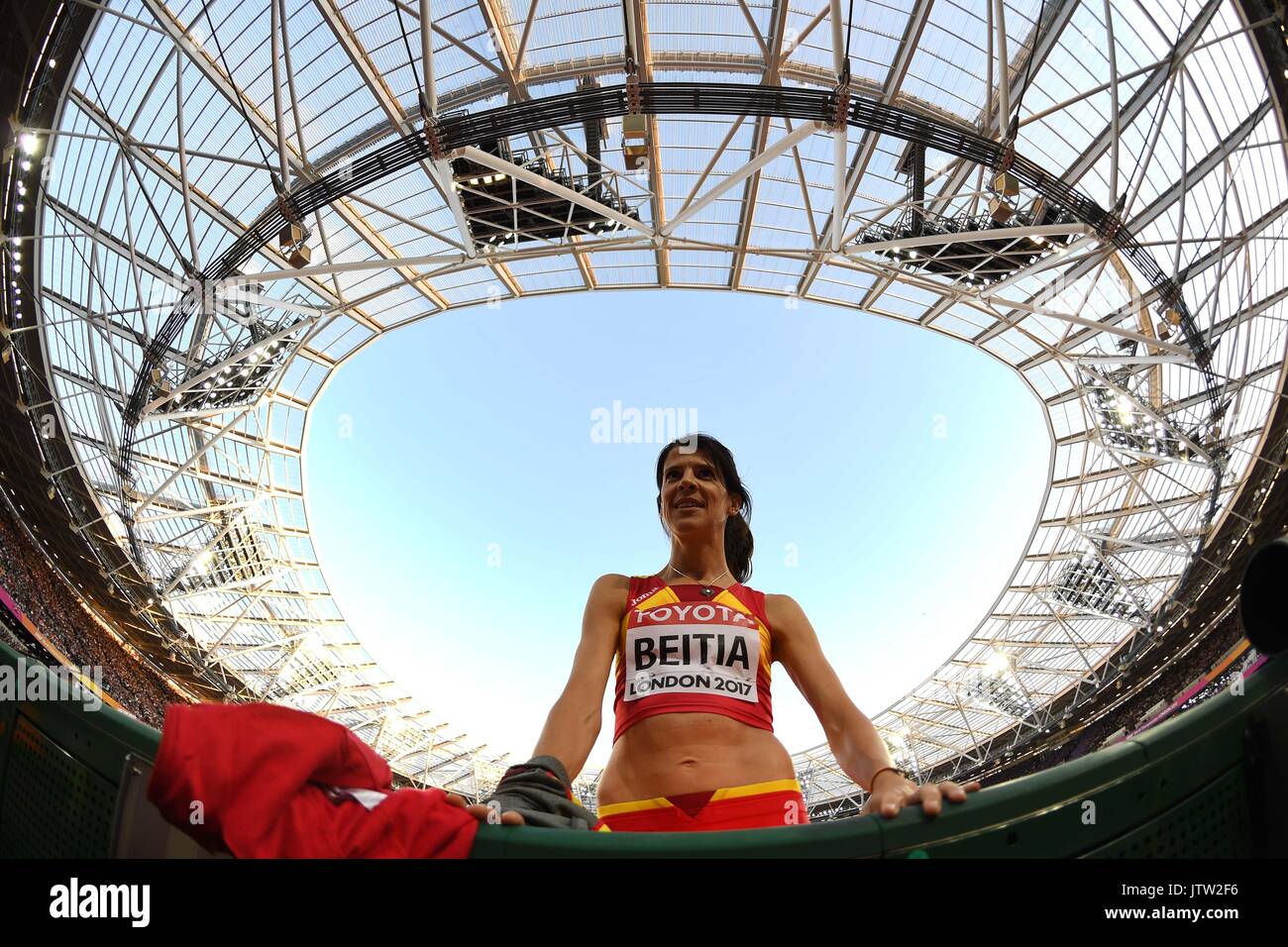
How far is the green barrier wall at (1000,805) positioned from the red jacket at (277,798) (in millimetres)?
182

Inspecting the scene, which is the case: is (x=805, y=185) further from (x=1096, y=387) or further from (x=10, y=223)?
(x=10, y=223)

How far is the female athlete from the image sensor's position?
10.2ft

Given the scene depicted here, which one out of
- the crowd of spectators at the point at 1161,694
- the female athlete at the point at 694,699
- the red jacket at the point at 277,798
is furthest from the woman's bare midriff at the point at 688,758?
the crowd of spectators at the point at 1161,694

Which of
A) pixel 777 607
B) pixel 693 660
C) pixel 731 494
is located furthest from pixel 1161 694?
pixel 693 660

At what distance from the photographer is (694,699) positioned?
11.1 feet

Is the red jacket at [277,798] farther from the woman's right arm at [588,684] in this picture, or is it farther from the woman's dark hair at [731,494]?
the woman's dark hair at [731,494]

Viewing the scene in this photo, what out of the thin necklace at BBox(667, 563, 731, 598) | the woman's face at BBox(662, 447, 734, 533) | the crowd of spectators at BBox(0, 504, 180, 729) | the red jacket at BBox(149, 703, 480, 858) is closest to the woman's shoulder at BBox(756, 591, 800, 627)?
the thin necklace at BBox(667, 563, 731, 598)

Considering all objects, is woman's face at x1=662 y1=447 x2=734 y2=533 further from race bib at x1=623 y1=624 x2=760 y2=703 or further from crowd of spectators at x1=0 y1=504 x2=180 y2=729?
crowd of spectators at x1=0 y1=504 x2=180 y2=729

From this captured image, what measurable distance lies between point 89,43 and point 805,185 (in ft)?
50.9

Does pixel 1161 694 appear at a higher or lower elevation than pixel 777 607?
lower

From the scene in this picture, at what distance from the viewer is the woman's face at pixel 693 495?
4152 mm

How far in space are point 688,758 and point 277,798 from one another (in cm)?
182

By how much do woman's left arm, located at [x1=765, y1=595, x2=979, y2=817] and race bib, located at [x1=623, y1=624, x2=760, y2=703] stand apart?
1.08 ft

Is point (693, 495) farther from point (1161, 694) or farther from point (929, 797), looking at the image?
point (1161, 694)
